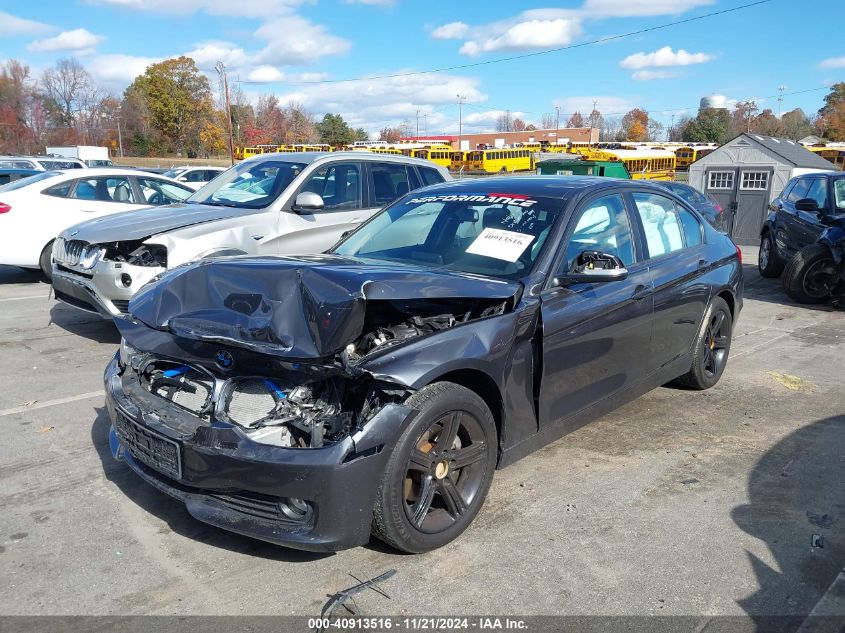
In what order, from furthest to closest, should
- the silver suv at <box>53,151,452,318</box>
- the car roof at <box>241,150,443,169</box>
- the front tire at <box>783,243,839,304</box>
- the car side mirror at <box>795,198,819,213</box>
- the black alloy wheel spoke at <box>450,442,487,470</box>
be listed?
the car side mirror at <box>795,198,819,213</box>
the front tire at <box>783,243,839,304</box>
the car roof at <box>241,150,443,169</box>
the silver suv at <box>53,151,452,318</box>
the black alloy wheel spoke at <box>450,442,487,470</box>

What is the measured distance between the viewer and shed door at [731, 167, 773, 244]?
17922mm

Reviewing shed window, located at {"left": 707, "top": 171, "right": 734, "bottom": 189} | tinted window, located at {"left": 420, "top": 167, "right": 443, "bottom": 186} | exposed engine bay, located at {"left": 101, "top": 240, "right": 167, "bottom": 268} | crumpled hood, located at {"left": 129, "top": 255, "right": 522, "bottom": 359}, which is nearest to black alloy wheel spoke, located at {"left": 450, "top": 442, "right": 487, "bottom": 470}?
crumpled hood, located at {"left": 129, "top": 255, "right": 522, "bottom": 359}

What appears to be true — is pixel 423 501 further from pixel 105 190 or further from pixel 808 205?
pixel 105 190

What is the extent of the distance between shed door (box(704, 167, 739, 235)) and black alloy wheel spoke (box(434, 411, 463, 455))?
16931mm

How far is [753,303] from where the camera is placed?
1006 centimetres

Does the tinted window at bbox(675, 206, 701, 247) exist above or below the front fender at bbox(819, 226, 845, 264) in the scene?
above

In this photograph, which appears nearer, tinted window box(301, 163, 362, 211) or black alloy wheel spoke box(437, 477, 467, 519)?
black alloy wheel spoke box(437, 477, 467, 519)

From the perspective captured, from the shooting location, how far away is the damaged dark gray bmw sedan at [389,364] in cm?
298

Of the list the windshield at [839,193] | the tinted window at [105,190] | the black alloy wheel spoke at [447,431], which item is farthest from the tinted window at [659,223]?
the tinted window at [105,190]

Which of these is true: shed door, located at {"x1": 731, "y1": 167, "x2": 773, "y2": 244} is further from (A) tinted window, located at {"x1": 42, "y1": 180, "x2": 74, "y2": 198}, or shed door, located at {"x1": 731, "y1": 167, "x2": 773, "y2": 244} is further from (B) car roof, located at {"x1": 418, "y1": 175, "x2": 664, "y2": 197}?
(A) tinted window, located at {"x1": 42, "y1": 180, "x2": 74, "y2": 198}

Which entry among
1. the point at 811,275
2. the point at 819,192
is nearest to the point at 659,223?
the point at 811,275

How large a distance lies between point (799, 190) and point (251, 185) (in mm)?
Result: 8940

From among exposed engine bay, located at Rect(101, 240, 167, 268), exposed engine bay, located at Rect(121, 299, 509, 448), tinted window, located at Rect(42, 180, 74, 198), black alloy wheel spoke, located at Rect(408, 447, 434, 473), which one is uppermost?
tinted window, located at Rect(42, 180, 74, 198)

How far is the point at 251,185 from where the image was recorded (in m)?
7.84
